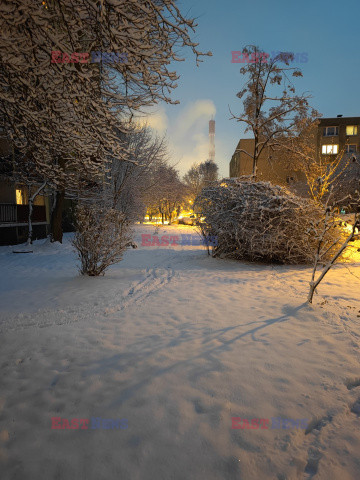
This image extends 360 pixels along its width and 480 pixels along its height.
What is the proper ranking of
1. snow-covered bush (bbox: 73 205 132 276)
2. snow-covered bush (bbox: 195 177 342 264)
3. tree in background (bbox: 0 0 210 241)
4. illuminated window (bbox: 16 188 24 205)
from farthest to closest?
illuminated window (bbox: 16 188 24 205) < snow-covered bush (bbox: 195 177 342 264) < snow-covered bush (bbox: 73 205 132 276) < tree in background (bbox: 0 0 210 241)

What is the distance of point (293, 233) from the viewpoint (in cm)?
838

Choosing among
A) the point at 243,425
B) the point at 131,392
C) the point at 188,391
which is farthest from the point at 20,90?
the point at 243,425

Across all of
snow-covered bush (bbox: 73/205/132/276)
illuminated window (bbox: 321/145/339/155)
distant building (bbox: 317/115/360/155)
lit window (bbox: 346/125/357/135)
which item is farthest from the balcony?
lit window (bbox: 346/125/357/135)

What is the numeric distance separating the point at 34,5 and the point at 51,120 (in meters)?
1.37

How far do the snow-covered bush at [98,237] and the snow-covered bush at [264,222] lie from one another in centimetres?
382

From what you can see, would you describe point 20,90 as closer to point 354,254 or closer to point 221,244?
point 221,244

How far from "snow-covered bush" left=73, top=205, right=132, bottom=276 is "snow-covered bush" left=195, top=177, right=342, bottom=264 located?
3.82 metres

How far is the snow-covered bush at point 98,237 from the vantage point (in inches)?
263

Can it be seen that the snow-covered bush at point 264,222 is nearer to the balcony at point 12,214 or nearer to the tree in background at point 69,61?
the tree in background at point 69,61

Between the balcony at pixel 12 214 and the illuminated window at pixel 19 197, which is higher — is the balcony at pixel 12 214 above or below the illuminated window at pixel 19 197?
below

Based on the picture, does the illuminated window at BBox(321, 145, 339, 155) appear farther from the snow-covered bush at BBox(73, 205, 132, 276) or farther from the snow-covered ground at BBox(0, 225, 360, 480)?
the snow-covered bush at BBox(73, 205, 132, 276)

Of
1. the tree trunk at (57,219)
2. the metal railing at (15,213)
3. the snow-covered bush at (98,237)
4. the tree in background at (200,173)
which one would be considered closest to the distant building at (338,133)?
the tree in background at (200,173)

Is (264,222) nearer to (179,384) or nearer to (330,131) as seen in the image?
(179,384)

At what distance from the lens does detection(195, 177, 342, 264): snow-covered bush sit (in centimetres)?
828
